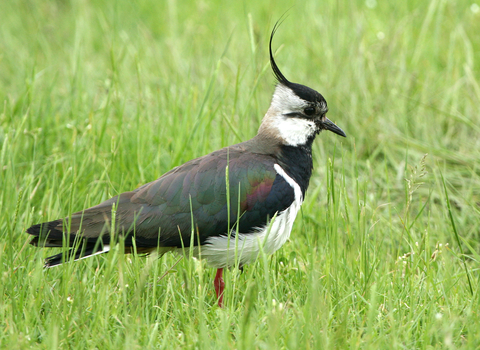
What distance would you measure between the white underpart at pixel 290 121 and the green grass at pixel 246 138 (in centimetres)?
30

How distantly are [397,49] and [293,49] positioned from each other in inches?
55.8

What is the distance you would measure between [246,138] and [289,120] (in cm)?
73

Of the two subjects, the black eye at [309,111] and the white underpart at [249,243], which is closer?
the white underpart at [249,243]

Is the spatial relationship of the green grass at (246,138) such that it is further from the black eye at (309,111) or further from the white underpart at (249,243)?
the black eye at (309,111)

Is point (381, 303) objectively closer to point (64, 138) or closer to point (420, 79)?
point (64, 138)

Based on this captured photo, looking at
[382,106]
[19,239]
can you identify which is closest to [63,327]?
[19,239]

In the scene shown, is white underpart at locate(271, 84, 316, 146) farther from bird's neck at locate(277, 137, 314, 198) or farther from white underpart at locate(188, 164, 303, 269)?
white underpart at locate(188, 164, 303, 269)

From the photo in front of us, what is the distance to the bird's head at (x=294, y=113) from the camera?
13.3 ft

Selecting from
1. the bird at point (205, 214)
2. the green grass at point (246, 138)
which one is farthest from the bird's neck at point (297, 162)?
the green grass at point (246, 138)

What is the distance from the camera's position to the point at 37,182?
4461 millimetres

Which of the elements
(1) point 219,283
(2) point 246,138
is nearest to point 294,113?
(2) point 246,138

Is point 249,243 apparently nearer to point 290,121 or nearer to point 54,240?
point 290,121

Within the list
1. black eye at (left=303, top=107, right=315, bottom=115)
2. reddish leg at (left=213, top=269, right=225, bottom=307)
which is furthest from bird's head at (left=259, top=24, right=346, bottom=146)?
reddish leg at (left=213, top=269, right=225, bottom=307)

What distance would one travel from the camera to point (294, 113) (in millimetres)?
4090
